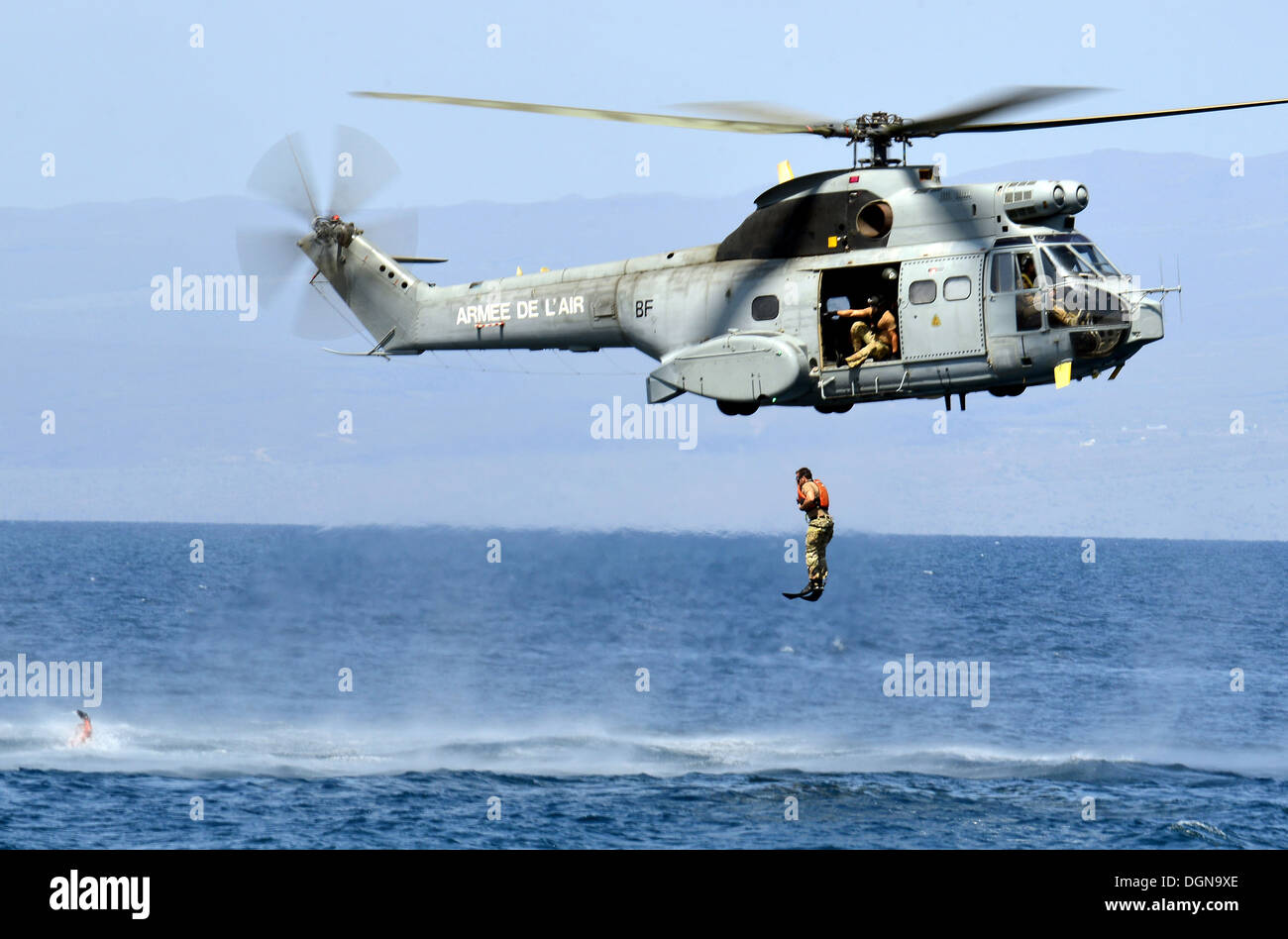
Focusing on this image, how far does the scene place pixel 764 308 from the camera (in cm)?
2633

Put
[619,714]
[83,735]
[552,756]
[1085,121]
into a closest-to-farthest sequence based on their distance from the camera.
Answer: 1. [1085,121]
2. [552,756]
3. [83,735]
4. [619,714]

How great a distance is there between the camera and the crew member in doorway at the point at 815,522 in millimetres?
25000

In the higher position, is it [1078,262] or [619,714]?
[1078,262]

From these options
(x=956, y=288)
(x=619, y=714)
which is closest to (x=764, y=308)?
(x=956, y=288)

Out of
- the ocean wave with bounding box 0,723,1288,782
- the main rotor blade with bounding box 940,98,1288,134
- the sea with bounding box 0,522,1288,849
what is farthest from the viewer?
the ocean wave with bounding box 0,723,1288,782

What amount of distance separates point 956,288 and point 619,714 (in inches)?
2334

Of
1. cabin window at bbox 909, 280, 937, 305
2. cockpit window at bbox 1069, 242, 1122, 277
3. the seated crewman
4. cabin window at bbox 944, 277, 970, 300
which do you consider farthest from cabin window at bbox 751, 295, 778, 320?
cockpit window at bbox 1069, 242, 1122, 277

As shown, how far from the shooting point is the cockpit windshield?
24297 mm

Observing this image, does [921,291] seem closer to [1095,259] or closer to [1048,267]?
[1048,267]

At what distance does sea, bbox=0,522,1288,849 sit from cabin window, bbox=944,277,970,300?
55.3 feet

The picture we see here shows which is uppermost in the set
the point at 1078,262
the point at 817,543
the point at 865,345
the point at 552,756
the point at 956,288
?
the point at 1078,262

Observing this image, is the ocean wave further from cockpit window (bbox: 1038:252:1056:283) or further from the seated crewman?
cockpit window (bbox: 1038:252:1056:283)

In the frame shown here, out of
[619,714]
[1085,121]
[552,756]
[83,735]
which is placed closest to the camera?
Result: [1085,121]

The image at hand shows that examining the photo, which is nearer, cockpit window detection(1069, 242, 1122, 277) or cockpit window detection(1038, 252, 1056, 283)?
cockpit window detection(1038, 252, 1056, 283)
